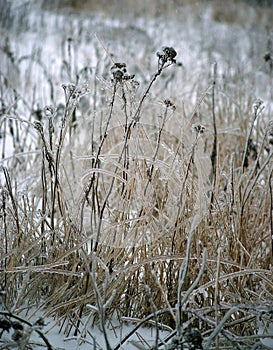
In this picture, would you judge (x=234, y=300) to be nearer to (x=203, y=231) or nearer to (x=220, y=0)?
(x=203, y=231)

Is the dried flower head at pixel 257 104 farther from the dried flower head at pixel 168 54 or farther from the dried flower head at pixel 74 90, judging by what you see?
the dried flower head at pixel 74 90

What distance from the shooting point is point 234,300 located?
3.46ft

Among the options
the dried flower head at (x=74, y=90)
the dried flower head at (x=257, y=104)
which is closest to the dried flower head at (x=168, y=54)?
the dried flower head at (x=74, y=90)

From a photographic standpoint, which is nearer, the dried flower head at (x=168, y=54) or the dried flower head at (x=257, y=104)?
the dried flower head at (x=168, y=54)

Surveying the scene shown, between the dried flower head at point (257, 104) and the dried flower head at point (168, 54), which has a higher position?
the dried flower head at point (168, 54)

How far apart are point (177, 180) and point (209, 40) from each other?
4.45 m

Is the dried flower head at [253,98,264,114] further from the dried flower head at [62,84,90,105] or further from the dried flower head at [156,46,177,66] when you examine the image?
the dried flower head at [62,84,90,105]

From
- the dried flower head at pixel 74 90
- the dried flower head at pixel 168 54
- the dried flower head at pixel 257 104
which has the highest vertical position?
the dried flower head at pixel 168 54

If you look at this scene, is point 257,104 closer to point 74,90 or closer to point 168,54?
point 168,54

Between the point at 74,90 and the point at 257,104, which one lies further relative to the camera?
the point at 257,104

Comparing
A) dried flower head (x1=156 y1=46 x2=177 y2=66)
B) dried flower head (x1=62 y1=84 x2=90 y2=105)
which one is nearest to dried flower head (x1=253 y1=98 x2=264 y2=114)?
dried flower head (x1=156 y1=46 x2=177 y2=66)

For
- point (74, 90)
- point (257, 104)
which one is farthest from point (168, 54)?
point (257, 104)

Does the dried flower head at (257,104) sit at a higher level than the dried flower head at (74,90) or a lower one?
lower

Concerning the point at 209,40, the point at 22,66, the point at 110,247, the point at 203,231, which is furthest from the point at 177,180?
the point at 209,40
